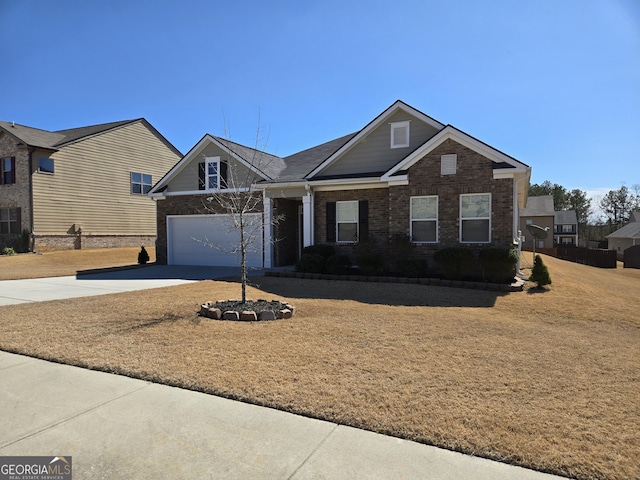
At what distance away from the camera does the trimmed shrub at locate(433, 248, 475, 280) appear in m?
11.6

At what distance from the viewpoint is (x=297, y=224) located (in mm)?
18047

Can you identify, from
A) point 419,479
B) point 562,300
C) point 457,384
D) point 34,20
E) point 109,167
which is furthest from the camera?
point 109,167

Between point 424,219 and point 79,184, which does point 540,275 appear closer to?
point 424,219

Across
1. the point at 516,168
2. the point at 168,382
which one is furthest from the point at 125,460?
the point at 516,168

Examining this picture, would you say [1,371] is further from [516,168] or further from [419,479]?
[516,168]

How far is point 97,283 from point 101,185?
1609 centimetres

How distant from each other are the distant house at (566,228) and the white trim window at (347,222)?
2058 inches

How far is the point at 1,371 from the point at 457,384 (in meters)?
5.29

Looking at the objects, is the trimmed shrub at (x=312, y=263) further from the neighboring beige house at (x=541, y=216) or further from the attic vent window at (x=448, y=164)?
the neighboring beige house at (x=541, y=216)

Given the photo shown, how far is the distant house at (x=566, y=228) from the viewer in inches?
2202

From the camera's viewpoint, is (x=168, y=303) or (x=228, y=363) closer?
(x=228, y=363)

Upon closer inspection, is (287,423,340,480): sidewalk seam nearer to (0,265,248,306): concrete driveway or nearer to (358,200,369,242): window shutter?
(0,265,248,306): concrete driveway

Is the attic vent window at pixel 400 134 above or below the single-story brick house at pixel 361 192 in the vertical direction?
above

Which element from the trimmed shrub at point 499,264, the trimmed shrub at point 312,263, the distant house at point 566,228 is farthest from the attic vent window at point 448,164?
the distant house at point 566,228
